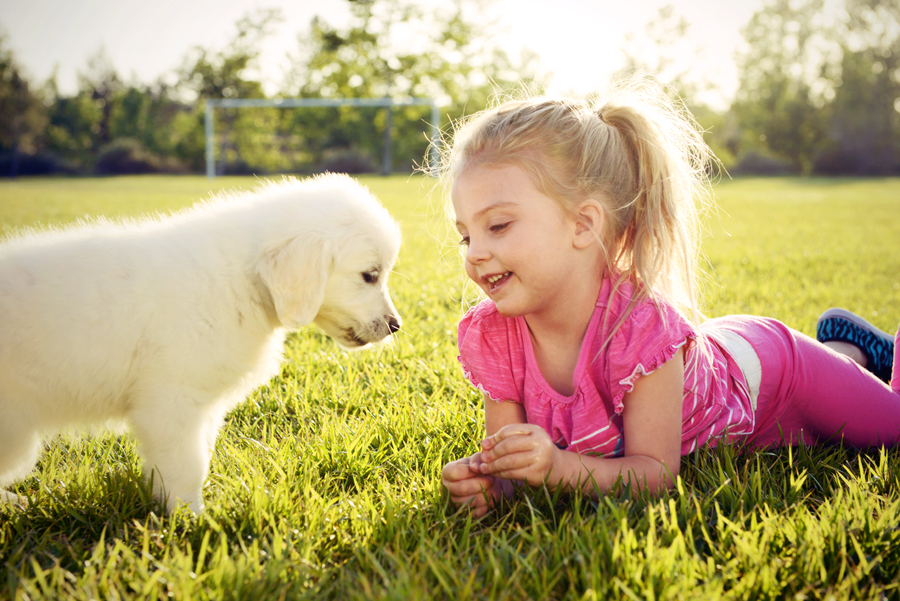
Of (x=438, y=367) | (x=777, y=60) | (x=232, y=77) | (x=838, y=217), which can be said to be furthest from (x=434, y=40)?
(x=438, y=367)

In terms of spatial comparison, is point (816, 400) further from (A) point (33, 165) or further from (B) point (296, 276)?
(A) point (33, 165)

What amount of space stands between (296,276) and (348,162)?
36.7 m

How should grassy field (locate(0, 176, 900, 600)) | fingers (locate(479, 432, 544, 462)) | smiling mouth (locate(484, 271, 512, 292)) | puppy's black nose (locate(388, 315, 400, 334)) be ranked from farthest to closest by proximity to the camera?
puppy's black nose (locate(388, 315, 400, 334))
smiling mouth (locate(484, 271, 512, 292))
fingers (locate(479, 432, 544, 462))
grassy field (locate(0, 176, 900, 600))

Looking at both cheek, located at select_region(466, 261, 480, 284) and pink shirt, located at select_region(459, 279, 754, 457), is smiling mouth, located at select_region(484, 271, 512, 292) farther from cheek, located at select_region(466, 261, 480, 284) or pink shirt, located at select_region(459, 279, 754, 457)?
pink shirt, located at select_region(459, 279, 754, 457)

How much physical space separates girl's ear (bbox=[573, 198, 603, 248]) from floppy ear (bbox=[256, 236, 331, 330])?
0.91m

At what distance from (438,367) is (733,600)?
2044 millimetres

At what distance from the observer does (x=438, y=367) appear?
331 centimetres

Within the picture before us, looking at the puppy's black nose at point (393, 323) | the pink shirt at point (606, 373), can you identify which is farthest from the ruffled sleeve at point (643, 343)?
the puppy's black nose at point (393, 323)

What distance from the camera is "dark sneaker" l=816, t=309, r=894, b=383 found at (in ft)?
10.4

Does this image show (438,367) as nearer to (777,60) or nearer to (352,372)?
(352,372)

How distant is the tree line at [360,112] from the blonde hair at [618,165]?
35.0m

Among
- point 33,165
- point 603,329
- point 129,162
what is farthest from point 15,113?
point 603,329

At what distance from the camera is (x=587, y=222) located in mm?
2189

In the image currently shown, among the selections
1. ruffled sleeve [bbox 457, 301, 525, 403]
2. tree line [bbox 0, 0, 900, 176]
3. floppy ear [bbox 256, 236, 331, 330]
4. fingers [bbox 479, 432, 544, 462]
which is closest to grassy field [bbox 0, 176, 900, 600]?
fingers [bbox 479, 432, 544, 462]
